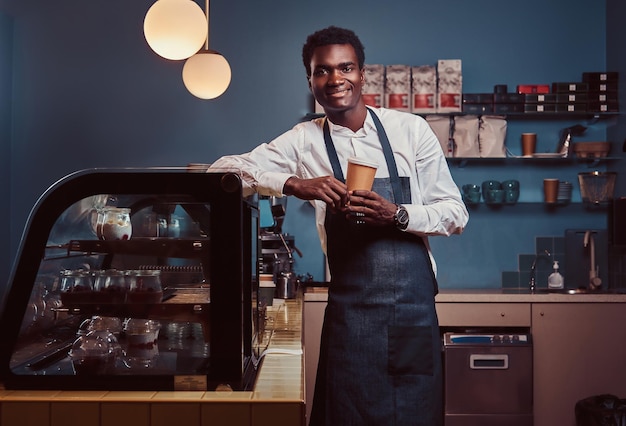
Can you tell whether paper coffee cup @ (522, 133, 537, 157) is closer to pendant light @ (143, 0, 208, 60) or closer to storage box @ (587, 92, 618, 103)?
storage box @ (587, 92, 618, 103)

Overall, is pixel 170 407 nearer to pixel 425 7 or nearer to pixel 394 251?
pixel 394 251

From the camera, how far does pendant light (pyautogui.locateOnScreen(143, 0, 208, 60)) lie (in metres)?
2.45

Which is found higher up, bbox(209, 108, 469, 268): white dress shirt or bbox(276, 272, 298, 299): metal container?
bbox(209, 108, 469, 268): white dress shirt

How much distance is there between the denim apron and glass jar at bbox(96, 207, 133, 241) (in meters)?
0.83

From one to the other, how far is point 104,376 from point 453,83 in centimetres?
352

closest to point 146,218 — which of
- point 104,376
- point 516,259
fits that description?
point 104,376

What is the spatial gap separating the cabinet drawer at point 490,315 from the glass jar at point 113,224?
106 inches

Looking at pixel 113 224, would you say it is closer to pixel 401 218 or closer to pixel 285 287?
pixel 401 218

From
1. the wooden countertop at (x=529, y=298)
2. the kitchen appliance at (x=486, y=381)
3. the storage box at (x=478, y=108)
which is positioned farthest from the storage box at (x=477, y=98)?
the kitchen appliance at (x=486, y=381)

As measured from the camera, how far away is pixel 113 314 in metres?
1.41

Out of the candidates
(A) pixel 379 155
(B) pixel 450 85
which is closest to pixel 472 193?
(B) pixel 450 85

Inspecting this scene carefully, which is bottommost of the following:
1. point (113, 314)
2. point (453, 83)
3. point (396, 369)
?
point (396, 369)

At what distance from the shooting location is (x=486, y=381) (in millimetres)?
3766

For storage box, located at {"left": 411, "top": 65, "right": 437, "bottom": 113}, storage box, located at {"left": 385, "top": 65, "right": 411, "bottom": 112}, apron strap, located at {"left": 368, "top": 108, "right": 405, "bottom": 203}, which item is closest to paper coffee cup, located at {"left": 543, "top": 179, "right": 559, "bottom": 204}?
storage box, located at {"left": 411, "top": 65, "right": 437, "bottom": 113}
